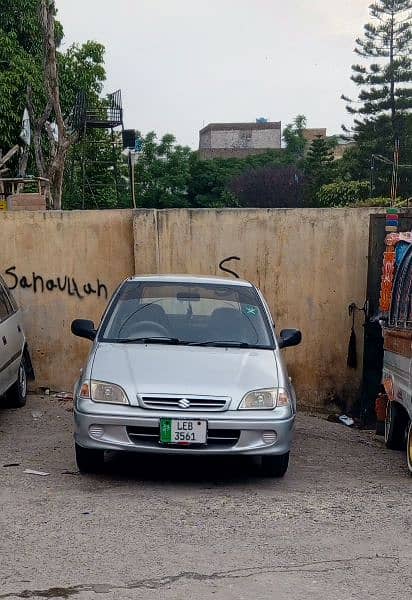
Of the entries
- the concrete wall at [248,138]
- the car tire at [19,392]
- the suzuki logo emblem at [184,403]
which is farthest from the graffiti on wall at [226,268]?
the concrete wall at [248,138]

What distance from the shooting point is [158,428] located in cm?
621

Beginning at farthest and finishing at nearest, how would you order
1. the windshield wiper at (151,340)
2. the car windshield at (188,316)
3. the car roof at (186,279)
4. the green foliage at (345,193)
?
the green foliage at (345,193)
the car roof at (186,279)
the car windshield at (188,316)
the windshield wiper at (151,340)

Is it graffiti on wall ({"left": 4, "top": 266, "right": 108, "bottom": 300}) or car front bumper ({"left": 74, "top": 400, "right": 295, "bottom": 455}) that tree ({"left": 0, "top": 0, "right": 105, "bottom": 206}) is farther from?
car front bumper ({"left": 74, "top": 400, "right": 295, "bottom": 455})

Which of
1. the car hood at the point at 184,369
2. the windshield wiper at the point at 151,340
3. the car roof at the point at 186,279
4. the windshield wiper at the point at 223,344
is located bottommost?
the car hood at the point at 184,369

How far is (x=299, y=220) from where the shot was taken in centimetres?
1018

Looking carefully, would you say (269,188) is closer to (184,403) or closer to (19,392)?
(19,392)

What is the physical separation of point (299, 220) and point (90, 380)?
444 cm

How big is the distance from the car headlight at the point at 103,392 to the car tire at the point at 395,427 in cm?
300

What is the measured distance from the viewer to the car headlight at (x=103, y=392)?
6.37 meters

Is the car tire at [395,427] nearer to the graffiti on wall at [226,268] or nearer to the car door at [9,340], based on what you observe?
the graffiti on wall at [226,268]

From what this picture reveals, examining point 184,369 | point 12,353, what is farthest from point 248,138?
point 184,369

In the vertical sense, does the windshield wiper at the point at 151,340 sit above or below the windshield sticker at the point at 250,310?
below

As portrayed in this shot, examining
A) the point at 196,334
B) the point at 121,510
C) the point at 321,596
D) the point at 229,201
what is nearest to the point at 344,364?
the point at 196,334

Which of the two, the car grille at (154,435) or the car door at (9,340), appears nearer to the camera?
the car grille at (154,435)
